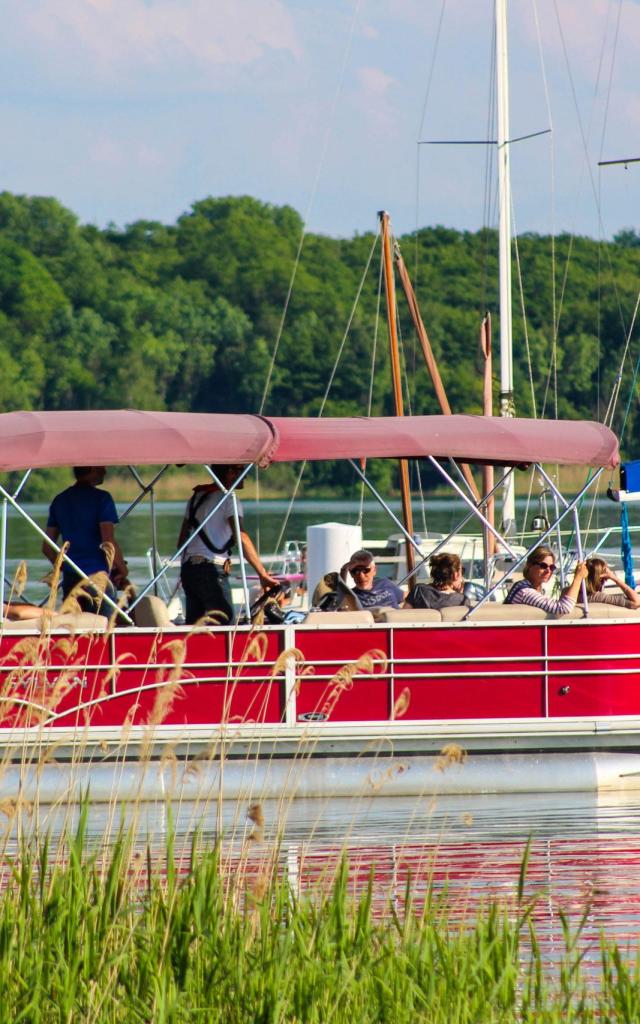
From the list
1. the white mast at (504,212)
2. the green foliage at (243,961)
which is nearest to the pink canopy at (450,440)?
the green foliage at (243,961)

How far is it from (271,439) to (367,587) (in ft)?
4.60

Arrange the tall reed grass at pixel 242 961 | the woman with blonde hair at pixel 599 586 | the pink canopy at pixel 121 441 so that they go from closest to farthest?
the tall reed grass at pixel 242 961 → the pink canopy at pixel 121 441 → the woman with blonde hair at pixel 599 586

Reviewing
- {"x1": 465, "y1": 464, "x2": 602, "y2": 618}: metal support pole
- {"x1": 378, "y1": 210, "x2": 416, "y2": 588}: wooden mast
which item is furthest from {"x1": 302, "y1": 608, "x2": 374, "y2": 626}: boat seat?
{"x1": 378, "y1": 210, "x2": 416, "y2": 588}: wooden mast

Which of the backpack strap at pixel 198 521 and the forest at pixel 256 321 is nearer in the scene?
the backpack strap at pixel 198 521

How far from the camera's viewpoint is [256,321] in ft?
274

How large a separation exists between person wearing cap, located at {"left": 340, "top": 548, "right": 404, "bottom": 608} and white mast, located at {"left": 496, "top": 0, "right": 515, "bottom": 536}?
8064 millimetres

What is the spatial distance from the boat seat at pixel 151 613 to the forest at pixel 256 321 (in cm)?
5269

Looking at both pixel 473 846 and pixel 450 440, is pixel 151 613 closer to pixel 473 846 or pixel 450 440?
pixel 450 440

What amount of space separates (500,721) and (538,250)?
7124 cm

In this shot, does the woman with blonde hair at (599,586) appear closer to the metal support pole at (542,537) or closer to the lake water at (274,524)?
the metal support pole at (542,537)

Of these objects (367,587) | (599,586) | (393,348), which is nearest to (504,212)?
(393,348)

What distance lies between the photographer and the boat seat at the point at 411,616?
10883 millimetres

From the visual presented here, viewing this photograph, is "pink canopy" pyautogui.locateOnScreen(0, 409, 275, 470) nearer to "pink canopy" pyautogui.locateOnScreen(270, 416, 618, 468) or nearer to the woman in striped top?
"pink canopy" pyautogui.locateOnScreen(270, 416, 618, 468)

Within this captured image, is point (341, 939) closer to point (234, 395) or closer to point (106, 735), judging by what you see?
point (106, 735)
